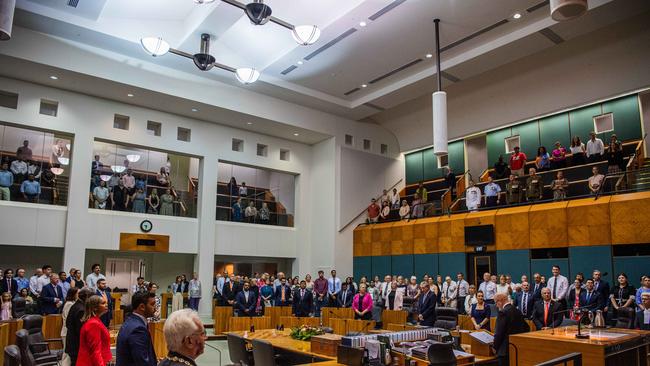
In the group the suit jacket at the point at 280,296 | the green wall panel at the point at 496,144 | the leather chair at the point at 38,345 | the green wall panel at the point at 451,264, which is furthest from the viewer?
the green wall panel at the point at 496,144

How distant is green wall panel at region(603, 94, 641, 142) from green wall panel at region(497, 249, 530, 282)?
17.7 ft

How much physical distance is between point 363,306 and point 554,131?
10.1 metres

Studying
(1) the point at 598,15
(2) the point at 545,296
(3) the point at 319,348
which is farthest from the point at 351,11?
(3) the point at 319,348

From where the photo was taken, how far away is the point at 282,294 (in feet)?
50.3

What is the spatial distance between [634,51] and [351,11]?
905cm

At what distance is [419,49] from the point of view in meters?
15.1

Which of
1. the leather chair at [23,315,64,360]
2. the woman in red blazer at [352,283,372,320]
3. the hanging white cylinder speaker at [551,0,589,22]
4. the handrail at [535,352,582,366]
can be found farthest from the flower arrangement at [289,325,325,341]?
the hanging white cylinder speaker at [551,0,589,22]

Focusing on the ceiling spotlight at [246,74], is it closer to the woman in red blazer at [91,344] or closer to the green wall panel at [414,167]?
the green wall panel at [414,167]

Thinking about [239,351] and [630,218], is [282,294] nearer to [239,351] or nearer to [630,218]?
[239,351]

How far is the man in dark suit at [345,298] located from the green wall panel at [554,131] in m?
9.03

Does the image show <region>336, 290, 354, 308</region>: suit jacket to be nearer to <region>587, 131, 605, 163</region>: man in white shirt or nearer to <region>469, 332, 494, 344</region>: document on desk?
<region>587, 131, 605, 163</region>: man in white shirt

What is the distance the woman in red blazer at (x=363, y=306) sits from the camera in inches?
521

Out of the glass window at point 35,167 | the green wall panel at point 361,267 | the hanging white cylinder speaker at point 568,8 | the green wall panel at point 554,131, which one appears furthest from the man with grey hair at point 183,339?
the green wall panel at point 554,131

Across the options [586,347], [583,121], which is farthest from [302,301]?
[583,121]
